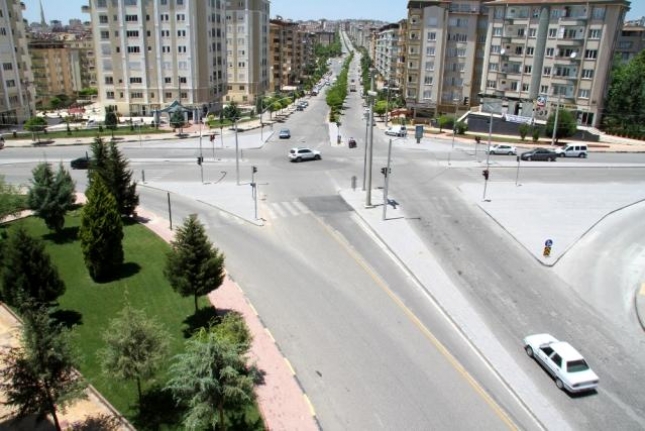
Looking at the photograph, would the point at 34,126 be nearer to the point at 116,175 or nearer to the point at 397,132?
the point at 116,175

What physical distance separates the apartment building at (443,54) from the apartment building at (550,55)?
16.9 feet

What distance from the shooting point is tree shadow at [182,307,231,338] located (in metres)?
20.4

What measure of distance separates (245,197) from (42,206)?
45.7 ft

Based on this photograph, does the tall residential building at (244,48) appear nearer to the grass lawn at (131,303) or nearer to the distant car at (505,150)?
the distant car at (505,150)

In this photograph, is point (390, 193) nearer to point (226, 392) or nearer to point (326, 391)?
point (326, 391)

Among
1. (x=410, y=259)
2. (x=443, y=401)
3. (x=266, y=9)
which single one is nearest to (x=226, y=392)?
(x=443, y=401)

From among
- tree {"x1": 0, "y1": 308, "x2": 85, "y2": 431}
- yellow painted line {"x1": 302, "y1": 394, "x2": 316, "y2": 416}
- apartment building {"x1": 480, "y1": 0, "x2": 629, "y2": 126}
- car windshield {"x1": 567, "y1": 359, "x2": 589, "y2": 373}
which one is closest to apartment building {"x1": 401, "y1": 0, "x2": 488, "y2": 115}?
apartment building {"x1": 480, "y1": 0, "x2": 629, "y2": 126}

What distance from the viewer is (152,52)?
80562 millimetres

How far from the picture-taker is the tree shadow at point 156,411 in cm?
1548

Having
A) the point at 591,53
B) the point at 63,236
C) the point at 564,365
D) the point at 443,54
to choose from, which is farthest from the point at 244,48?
the point at 564,365

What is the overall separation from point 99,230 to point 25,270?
4356mm

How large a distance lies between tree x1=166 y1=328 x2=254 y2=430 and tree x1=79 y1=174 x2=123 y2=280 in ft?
37.8

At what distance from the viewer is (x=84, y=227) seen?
78.3 feet

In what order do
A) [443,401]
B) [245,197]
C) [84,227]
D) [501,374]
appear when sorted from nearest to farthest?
[443,401]
[501,374]
[84,227]
[245,197]
